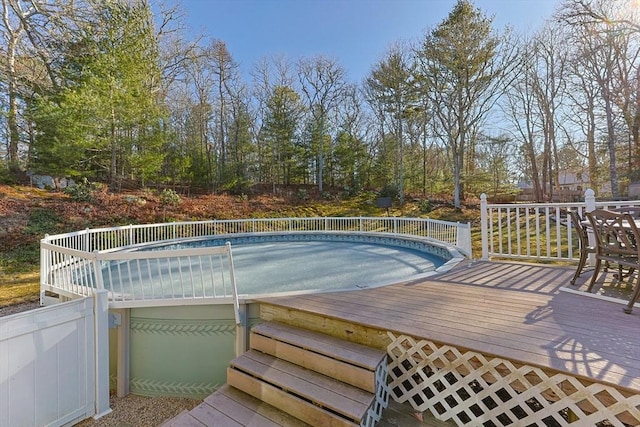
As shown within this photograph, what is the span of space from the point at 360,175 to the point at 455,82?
7499 mm

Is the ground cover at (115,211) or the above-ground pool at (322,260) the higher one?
the ground cover at (115,211)

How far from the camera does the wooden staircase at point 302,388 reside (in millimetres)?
1849

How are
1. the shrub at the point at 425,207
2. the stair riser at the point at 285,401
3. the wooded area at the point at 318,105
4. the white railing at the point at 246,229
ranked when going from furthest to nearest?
the shrub at the point at 425,207 < the wooded area at the point at 318,105 < the white railing at the point at 246,229 < the stair riser at the point at 285,401

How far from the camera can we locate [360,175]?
18.8m

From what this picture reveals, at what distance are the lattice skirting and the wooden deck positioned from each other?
7 cm

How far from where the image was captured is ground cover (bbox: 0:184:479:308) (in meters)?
6.94

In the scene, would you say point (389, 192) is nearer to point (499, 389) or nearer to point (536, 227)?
point (536, 227)

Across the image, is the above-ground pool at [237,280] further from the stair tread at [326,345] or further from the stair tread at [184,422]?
the stair tread at [184,422]

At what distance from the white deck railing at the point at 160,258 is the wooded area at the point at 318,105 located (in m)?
5.63

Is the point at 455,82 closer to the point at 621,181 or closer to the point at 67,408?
the point at 621,181

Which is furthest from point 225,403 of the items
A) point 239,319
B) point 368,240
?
point 368,240

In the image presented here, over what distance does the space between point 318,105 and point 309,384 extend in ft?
60.3

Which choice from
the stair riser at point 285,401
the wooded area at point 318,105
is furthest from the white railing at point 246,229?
the wooded area at point 318,105

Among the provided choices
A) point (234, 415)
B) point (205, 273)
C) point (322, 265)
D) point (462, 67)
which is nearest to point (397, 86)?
point (462, 67)
